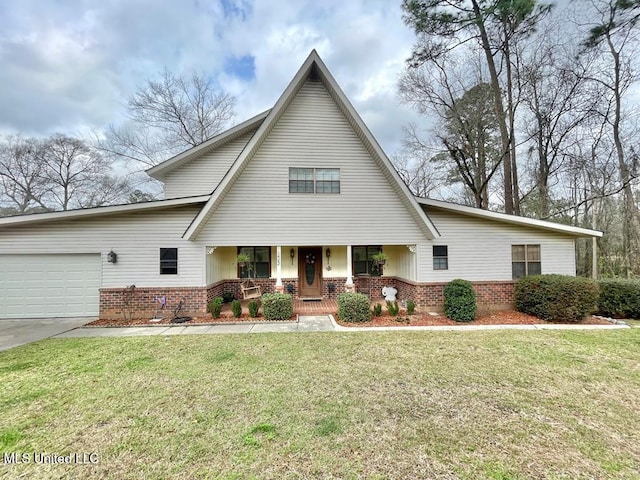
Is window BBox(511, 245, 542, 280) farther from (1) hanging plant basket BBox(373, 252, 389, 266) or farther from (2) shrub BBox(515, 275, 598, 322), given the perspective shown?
(1) hanging plant basket BBox(373, 252, 389, 266)

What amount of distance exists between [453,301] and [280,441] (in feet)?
24.4

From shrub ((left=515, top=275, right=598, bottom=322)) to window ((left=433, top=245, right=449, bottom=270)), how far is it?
9.25ft

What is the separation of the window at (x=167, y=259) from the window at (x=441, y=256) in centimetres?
937

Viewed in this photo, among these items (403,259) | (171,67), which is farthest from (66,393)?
(171,67)

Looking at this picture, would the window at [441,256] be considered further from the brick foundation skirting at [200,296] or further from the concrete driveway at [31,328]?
the concrete driveway at [31,328]

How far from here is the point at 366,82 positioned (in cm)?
1917

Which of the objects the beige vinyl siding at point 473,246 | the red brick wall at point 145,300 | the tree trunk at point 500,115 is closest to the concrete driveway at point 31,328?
the red brick wall at point 145,300

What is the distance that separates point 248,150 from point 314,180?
249cm

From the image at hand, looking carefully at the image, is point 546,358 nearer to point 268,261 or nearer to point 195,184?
point 268,261

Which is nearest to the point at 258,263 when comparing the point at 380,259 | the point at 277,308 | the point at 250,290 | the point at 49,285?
the point at 250,290

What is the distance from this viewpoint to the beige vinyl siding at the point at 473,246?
388 inches

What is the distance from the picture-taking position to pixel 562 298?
836 cm

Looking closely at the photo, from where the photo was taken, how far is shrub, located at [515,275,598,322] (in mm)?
8242

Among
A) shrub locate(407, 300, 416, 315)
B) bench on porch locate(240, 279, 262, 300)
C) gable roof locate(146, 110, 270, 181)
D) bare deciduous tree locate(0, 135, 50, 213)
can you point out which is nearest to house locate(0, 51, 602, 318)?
shrub locate(407, 300, 416, 315)
